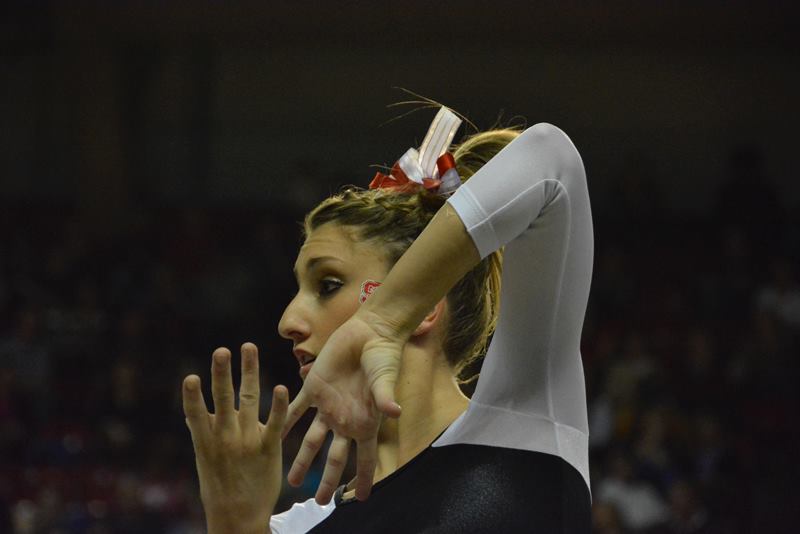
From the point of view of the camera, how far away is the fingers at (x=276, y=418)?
1479mm

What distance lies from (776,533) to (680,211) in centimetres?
428

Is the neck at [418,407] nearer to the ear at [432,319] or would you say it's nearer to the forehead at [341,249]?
the ear at [432,319]

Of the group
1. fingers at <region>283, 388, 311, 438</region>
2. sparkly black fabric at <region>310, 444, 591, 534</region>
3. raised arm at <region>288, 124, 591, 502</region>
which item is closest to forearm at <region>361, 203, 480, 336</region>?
raised arm at <region>288, 124, 591, 502</region>

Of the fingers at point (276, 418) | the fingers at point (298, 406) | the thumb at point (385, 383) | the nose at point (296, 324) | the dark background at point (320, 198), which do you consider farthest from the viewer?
the dark background at point (320, 198)

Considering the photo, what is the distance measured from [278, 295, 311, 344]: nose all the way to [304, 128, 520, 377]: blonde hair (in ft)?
0.48

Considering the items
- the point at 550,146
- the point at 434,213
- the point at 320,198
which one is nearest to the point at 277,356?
the point at 320,198

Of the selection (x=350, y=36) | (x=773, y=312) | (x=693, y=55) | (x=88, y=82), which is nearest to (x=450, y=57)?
(x=350, y=36)

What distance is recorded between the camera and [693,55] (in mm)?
9773

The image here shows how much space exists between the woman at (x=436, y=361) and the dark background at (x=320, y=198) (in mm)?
4308

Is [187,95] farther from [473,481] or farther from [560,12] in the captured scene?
[473,481]

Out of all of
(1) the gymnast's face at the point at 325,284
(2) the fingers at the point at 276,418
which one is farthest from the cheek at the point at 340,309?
(2) the fingers at the point at 276,418

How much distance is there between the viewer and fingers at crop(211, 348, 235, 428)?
1504 mm

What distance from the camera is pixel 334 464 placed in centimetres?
130

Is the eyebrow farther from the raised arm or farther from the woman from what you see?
the raised arm
